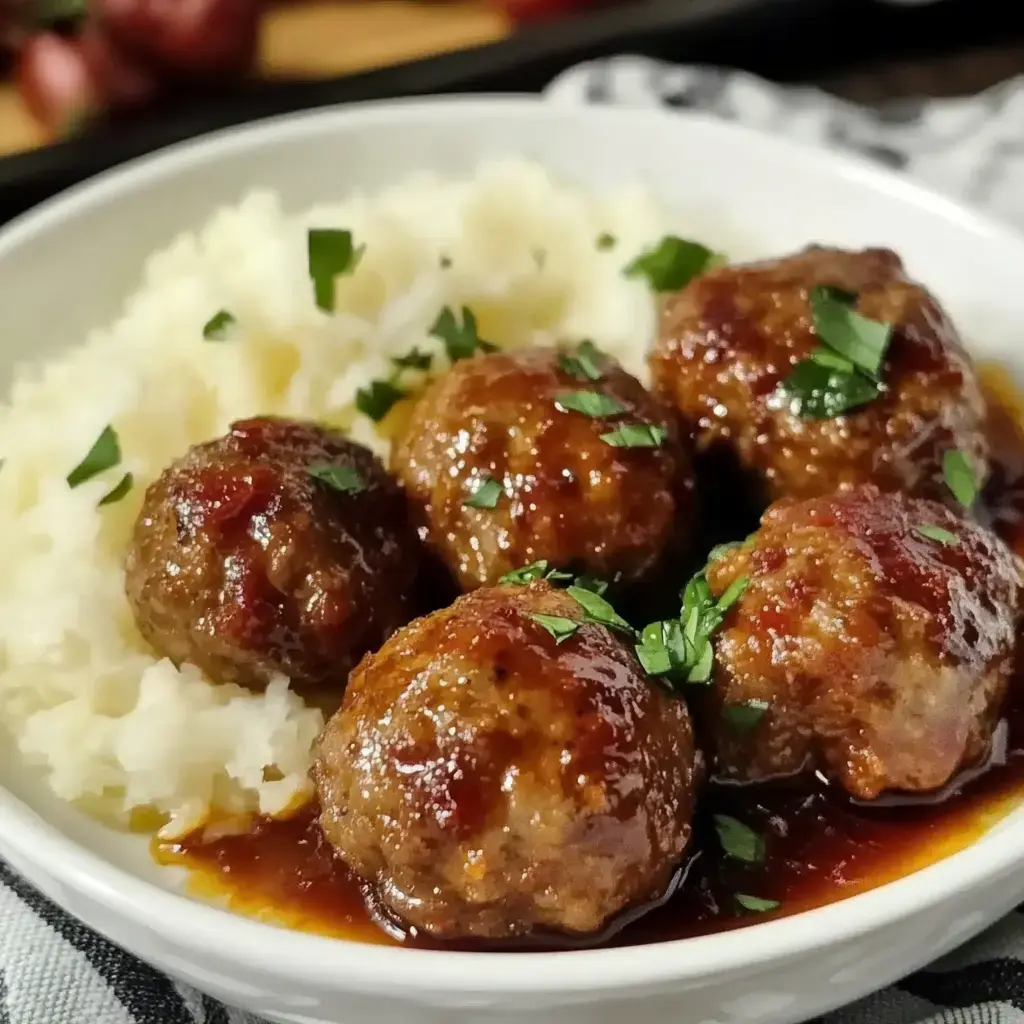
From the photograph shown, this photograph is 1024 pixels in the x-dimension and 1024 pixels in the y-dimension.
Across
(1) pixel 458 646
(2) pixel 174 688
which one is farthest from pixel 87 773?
(1) pixel 458 646

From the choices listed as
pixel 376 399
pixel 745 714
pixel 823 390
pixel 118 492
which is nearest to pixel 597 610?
pixel 745 714

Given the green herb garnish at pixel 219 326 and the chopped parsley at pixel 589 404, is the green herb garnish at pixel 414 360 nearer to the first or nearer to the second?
the green herb garnish at pixel 219 326

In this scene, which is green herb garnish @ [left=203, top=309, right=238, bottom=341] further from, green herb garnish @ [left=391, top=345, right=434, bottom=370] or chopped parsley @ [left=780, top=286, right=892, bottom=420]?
chopped parsley @ [left=780, top=286, right=892, bottom=420]

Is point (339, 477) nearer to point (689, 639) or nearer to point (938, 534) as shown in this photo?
point (689, 639)

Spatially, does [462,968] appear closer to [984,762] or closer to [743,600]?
[743,600]

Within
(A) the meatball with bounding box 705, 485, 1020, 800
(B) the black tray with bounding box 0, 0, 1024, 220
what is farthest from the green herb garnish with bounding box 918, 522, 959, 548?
(B) the black tray with bounding box 0, 0, 1024, 220

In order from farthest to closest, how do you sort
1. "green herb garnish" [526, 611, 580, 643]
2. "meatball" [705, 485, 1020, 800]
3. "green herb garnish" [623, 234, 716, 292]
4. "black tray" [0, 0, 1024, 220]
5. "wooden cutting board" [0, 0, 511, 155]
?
"wooden cutting board" [0, 0, 511, 155]
"black tray" [0, 0, 1024, 220]
"green herb garnish" [623, 234, 716, 292]
"meatball" [705, 485, 1020, 800]
"green herb garnish" [526, 611, 580, 643]
